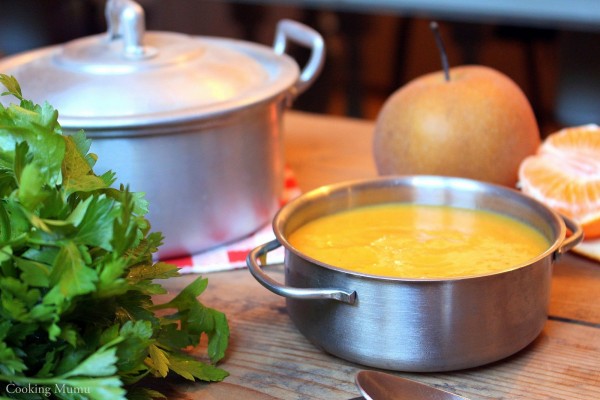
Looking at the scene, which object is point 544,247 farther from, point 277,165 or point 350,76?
point 350,76

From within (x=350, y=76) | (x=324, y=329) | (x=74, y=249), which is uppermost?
(x=74, y=249)

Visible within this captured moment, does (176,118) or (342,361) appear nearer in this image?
(342,361)

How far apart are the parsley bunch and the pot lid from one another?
200mm

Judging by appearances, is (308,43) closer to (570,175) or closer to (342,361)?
(570,175)

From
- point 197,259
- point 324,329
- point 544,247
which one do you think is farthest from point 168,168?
point 544,247

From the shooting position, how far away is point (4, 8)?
233 centimetres

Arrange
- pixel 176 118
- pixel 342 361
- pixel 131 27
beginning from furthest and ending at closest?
pixel 131 27, pixel 176 118, pixel 342 361

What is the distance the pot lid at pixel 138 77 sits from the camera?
0.80 m

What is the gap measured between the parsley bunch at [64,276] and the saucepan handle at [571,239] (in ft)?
1.07

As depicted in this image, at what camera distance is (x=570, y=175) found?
0.88m

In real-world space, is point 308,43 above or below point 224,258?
above

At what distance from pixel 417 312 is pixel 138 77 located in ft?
1.30

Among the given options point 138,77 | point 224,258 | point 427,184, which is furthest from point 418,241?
point 138,77

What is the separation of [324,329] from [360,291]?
2.3 inches
